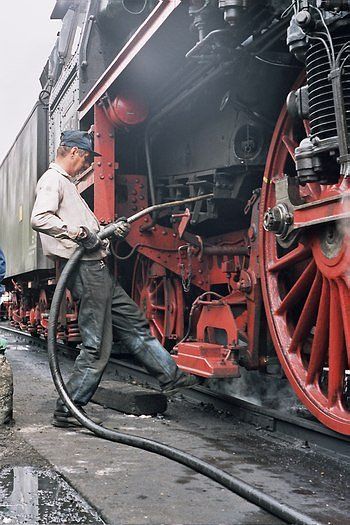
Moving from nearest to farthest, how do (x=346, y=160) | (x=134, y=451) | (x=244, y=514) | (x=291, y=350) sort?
(x=244, y=514), (x=346, y=160), (x=134, y=451), (x=291, y=350)

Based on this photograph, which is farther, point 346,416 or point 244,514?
point 346,416

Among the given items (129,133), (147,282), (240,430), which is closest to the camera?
(240,430)

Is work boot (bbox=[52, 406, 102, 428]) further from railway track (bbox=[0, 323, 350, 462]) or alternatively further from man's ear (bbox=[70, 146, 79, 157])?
man's ear (bbox=[70, 146, 79, 157])

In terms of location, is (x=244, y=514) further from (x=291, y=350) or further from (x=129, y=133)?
(x=129, y=133)

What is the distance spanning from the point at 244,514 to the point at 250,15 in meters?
2.13

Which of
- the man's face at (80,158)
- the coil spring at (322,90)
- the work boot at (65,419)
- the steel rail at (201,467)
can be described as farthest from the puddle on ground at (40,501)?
the man's face at (80,158)

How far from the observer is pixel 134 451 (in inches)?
136

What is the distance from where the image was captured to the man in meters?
4.20

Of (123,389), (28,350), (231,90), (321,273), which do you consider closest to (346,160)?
(321,273)

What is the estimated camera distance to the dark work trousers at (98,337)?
13.9 ft

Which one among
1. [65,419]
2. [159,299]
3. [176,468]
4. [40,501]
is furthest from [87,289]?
[159,299]

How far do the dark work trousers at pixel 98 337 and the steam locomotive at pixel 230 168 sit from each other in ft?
0.68

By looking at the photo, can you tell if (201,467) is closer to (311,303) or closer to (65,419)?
(311,303)

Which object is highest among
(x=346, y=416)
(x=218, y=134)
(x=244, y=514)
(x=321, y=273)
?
(x=218, y=134)
